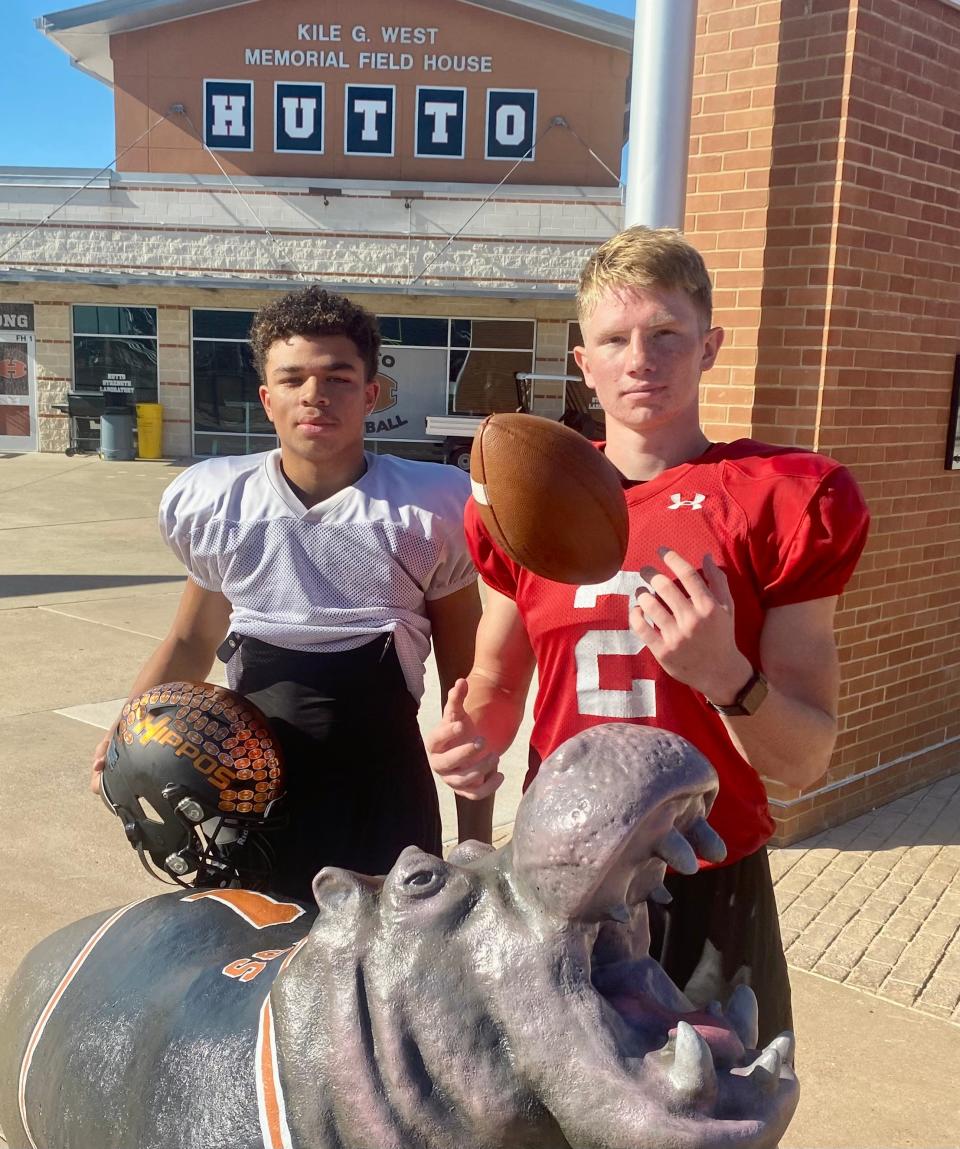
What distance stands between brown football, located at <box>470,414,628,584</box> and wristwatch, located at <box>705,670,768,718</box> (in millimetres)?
301

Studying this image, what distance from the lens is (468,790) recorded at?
6.15 ft

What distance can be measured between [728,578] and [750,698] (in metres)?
0.26

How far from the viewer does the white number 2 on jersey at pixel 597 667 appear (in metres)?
1.92

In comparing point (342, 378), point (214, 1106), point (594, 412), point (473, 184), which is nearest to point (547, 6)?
point (473, 184)

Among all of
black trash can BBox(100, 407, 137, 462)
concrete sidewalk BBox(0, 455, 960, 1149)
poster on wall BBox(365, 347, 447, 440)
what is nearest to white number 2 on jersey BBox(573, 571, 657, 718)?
concrete sidewalk BBox(0, 455, 960, 1149)

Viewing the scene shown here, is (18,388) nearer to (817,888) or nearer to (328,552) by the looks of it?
(817,888)

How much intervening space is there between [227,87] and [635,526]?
2293 centimetres

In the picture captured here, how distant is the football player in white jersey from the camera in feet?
8.01

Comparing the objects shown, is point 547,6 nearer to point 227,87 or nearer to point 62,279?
point 227,87

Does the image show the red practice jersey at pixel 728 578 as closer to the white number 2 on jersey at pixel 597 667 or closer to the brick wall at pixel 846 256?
the white number 2 on jersey at pixel 597 667

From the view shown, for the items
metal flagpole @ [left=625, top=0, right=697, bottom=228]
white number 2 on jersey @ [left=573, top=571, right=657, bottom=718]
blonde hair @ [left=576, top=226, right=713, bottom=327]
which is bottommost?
white number 2 on jersey @ [left=573, top=571, right=657, bottom=718]

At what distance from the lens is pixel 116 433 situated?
69.9ft

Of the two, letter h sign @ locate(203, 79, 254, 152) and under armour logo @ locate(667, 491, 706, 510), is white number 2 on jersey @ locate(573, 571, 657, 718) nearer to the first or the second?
under armour logo @ locate(667, 491, 706, 510)

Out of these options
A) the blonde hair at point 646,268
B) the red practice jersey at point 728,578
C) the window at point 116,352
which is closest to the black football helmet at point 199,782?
the red practice jersey at point 728,578
